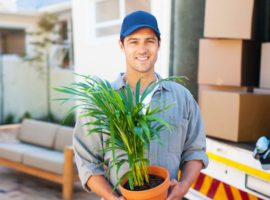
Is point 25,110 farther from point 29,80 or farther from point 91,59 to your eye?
point 91,59

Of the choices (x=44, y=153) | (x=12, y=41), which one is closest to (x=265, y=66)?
(x=44, y=153)

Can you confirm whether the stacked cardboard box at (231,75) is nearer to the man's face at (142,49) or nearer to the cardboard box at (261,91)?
the cardboard box at (261,91)

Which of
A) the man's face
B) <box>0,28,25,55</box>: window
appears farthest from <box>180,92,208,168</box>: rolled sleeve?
<box>0,28,25,55</box>: window

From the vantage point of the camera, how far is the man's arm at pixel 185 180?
154cm

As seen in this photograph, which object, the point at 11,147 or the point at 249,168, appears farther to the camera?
the point at 11,147

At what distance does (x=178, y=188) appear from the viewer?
157cm

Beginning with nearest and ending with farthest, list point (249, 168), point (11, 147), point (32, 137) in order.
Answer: point (249, 168) < point (11, 147) < point (32, 137)

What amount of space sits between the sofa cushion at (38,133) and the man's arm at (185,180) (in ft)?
14.0

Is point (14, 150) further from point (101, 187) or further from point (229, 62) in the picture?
point (101, 187)

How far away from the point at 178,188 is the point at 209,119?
1.26 meters

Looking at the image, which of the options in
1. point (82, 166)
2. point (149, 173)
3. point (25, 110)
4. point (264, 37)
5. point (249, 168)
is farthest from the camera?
point (25, 110)

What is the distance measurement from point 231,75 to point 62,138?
3443 mm

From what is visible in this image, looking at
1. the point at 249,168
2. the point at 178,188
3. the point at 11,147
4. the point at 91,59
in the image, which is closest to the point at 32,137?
the point at 11,147

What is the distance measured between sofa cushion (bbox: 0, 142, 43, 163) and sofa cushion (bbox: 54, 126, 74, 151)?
28 cm
